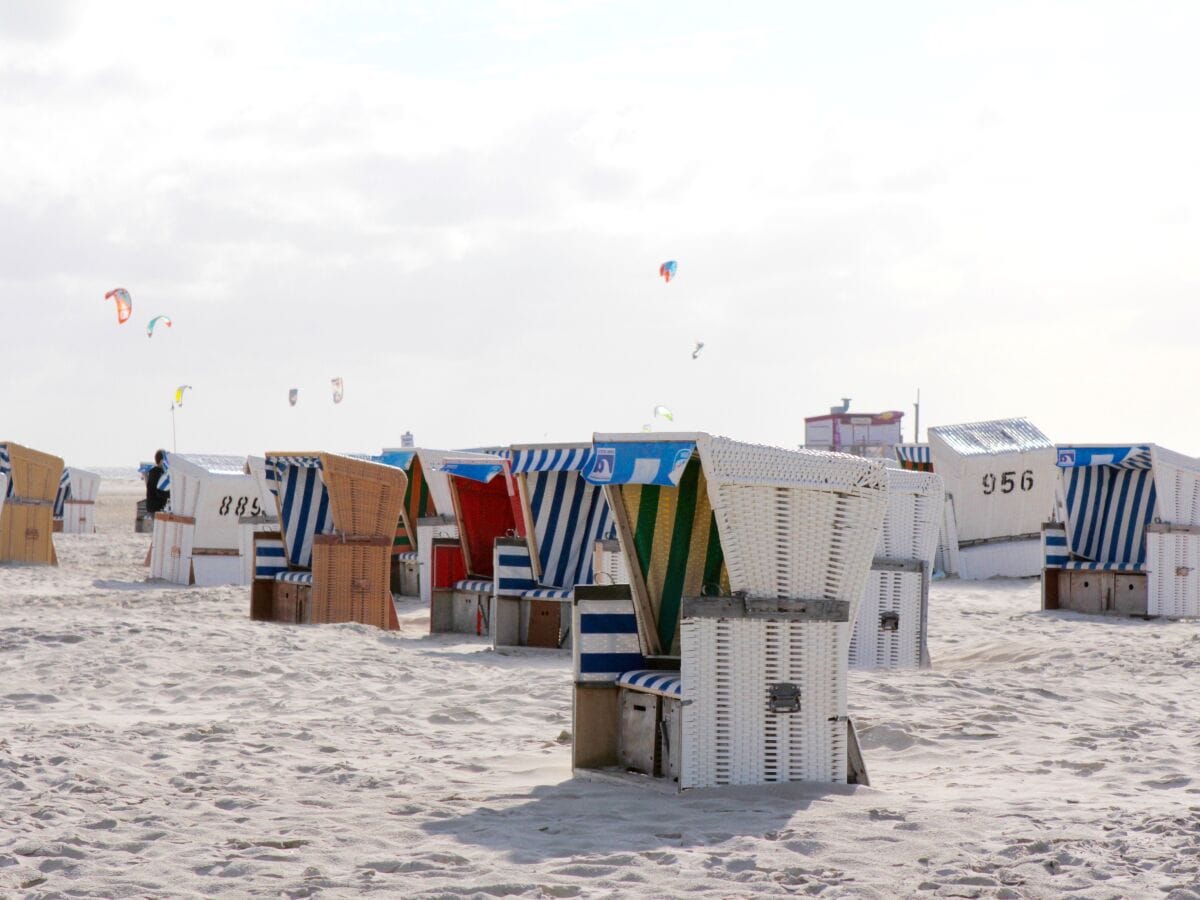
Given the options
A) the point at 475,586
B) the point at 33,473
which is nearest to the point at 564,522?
the point at 475,586

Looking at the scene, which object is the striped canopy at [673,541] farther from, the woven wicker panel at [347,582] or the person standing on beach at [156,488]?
the person standing on beach at [156,488]

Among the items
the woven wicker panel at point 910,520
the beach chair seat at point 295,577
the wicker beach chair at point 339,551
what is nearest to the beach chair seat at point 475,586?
the wicker beach chair at point 339,551

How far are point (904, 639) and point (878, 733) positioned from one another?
3100 millimetres

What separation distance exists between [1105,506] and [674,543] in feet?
34.9

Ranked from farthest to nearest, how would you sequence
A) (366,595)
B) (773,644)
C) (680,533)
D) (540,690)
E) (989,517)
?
(989,517), (366,595), (540,690), (680,533), (773,644)

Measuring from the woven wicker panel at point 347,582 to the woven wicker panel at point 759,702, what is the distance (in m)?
7.59

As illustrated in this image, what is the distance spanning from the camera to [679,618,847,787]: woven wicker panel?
604 cm

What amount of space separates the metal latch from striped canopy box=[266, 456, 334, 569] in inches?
328

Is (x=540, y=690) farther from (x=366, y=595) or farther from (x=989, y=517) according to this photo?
(x=989, y=517)

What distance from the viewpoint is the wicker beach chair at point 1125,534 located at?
14430mm

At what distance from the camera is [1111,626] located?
13.8 meters

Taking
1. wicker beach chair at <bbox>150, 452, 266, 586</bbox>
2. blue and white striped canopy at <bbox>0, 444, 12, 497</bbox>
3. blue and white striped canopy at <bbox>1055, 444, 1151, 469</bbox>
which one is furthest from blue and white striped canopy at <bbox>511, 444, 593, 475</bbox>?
blue and white striped canopy at <bbox>0, 444, 12, 497</bbox>

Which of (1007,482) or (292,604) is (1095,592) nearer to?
(1007,482)

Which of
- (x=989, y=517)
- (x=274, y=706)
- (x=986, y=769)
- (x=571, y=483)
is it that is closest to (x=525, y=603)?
(x=571, y=483)
